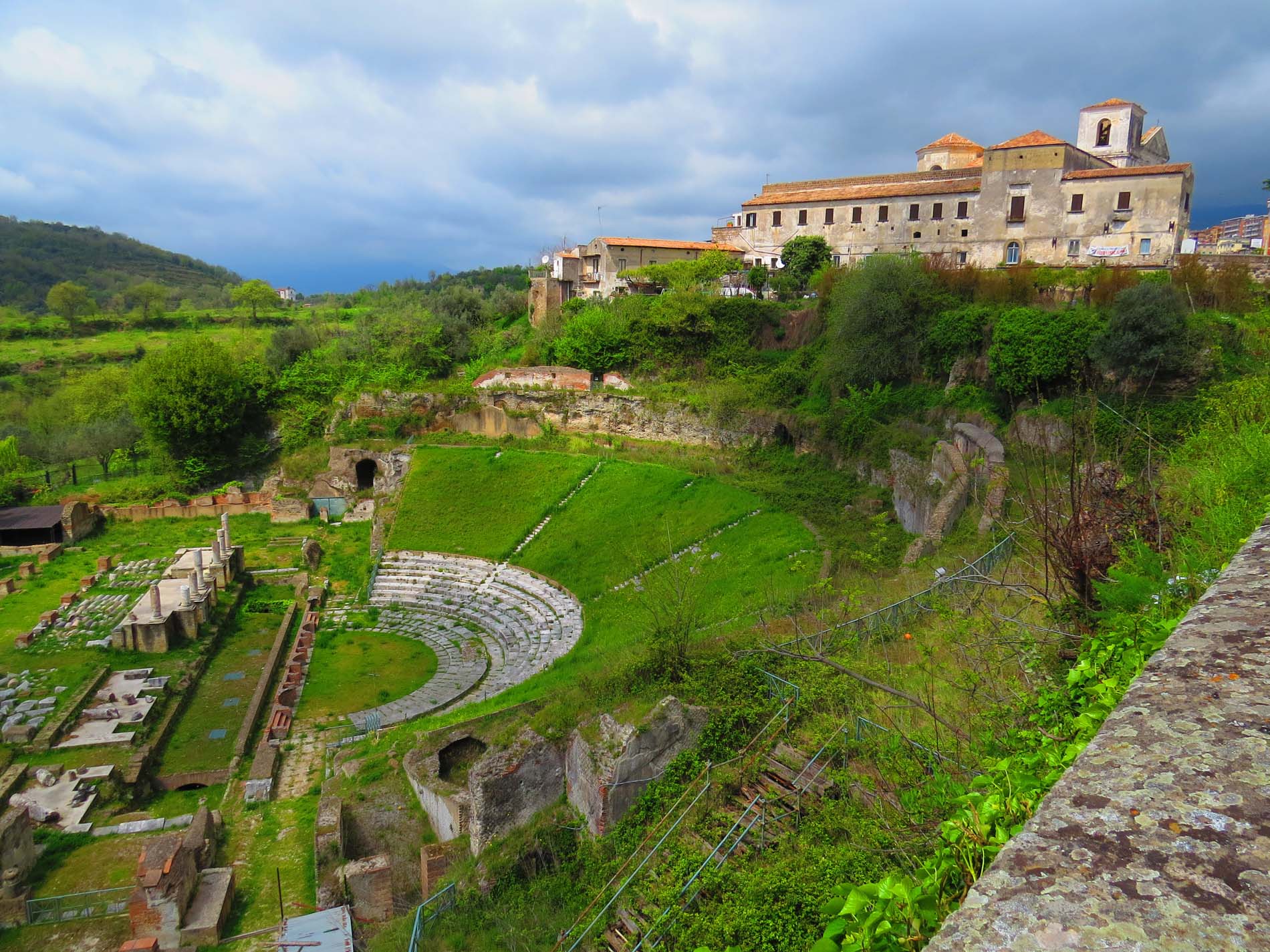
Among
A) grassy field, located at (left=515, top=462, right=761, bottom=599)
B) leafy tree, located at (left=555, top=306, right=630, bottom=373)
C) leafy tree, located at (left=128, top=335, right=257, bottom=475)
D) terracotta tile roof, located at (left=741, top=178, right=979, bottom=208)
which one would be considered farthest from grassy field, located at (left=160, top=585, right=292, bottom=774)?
terracotta tile roof, located at (left=741, top=178, right=979, bottom=208)

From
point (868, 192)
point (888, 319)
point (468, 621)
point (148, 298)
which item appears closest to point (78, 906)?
point (468, 621)

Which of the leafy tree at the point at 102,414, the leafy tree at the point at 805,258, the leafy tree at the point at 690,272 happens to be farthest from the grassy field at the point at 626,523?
the leafy tree at the point at 102,414

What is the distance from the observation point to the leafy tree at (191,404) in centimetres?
3556

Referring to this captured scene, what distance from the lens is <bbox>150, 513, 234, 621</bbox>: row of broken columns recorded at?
2089 cm

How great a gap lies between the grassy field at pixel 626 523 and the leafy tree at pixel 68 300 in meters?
76.4

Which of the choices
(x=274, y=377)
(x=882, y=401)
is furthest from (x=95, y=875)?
(x=274, y=377)

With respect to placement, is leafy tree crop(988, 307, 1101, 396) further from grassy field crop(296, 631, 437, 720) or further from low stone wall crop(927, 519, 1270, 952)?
low stone wall crop(927, 519, 1270, 952)

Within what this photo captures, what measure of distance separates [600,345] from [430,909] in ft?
90.7

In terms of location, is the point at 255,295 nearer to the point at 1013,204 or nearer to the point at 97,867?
the point at 1013,204

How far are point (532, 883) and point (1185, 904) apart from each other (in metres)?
10.2

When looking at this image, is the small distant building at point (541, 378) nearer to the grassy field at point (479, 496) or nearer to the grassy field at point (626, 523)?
the grassy field at point (479, 496)

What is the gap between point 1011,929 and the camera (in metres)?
1.78

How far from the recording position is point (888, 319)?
2586cm

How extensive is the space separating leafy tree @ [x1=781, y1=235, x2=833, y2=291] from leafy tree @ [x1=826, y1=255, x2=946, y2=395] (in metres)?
11.4
